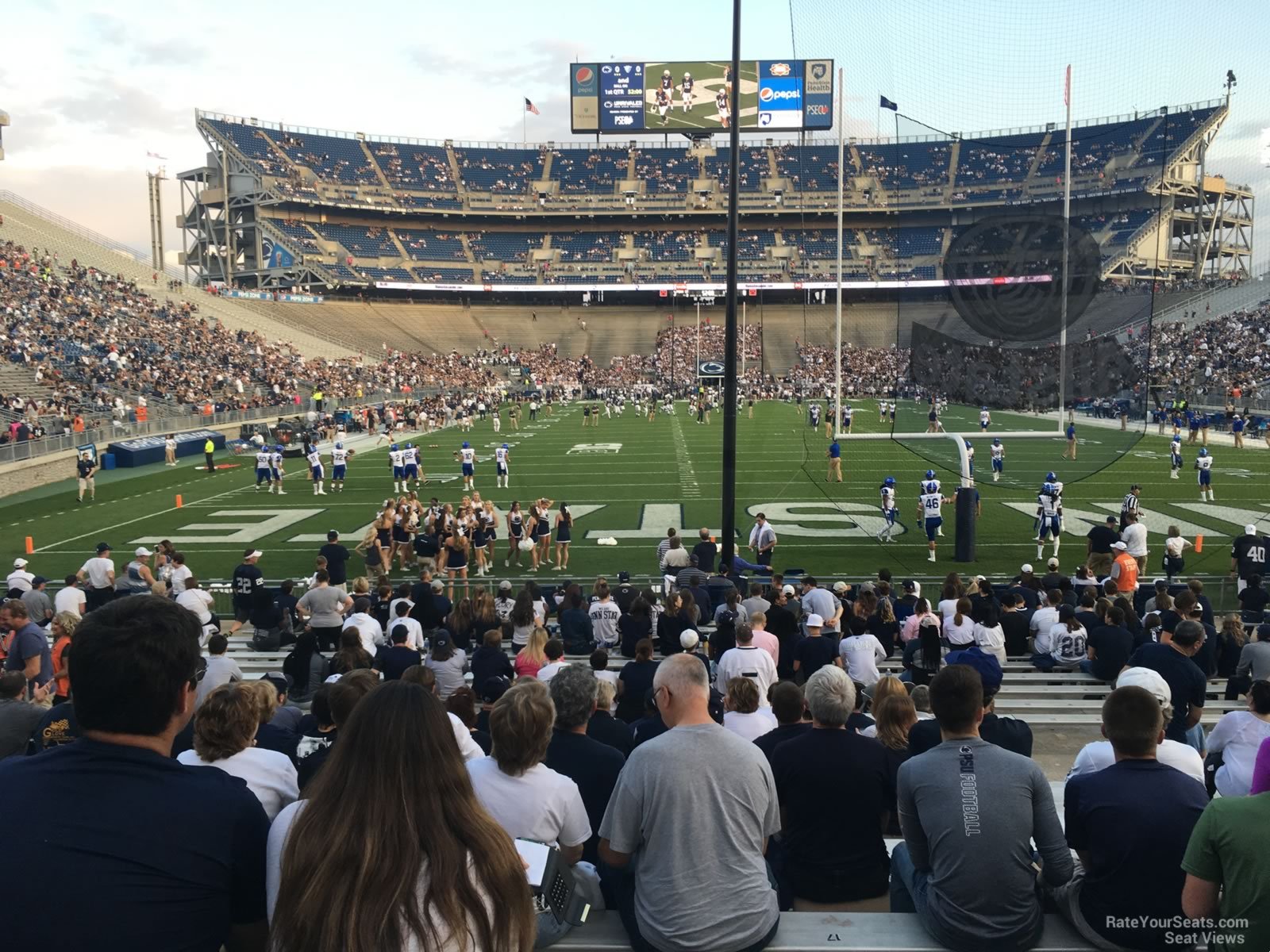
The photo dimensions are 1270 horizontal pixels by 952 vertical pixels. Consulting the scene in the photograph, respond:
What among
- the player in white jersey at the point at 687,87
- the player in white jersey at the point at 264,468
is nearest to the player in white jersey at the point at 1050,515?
the player in white jersey at the point at 264,468

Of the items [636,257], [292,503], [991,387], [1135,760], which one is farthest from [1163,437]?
[636,257]

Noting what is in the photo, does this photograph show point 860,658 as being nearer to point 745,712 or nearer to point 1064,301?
point 745,712

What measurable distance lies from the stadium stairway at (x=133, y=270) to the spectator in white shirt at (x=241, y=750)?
151ft

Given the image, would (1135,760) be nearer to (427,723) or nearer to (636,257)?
(427,723)

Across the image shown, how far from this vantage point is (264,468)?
74.8ft

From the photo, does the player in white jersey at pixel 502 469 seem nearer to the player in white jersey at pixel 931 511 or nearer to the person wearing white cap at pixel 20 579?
the player in white jersey at pixel 931 511

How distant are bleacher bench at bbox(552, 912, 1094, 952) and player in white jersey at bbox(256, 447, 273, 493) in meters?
21.6

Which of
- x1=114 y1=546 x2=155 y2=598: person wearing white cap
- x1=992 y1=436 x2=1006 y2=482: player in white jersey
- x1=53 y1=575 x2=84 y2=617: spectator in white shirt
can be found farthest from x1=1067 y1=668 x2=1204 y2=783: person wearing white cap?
x1=992 y1=436 x2=1006 y2=482: player in white jersey

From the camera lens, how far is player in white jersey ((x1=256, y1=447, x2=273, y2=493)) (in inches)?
886

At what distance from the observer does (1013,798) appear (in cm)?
267

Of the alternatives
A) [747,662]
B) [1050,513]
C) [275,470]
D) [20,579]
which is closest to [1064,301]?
[747,662]

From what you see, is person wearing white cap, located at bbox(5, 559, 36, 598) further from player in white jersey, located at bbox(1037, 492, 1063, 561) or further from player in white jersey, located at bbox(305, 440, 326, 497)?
player in white jersey, located at bbox(1037, 492, 1063, 561)

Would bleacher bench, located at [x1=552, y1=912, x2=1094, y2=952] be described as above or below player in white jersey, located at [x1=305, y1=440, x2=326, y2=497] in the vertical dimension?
above

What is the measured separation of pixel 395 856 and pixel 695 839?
110cm
